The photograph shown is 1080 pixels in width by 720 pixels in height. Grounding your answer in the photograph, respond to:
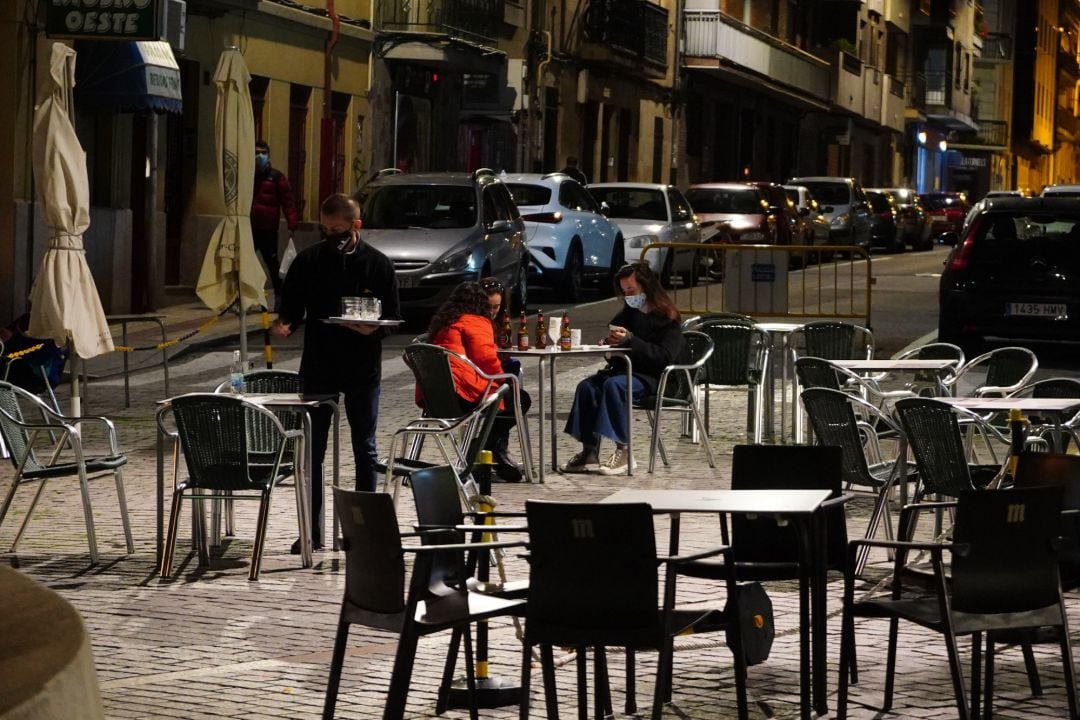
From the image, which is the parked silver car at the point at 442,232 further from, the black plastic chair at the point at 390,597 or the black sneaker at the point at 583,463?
the black plastic chair at the point at 390,597

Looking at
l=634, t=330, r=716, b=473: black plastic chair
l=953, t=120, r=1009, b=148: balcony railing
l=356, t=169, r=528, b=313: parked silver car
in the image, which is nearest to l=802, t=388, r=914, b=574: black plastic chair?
l=634, t=330, r=716, b=473: black plastic chair

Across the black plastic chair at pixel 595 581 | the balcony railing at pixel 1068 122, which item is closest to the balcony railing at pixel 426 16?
Answer: the black plastic chair at pixel 595 581

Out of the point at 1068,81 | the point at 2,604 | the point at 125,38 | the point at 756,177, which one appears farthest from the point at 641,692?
the point at 1068,81

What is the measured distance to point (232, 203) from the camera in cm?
1434

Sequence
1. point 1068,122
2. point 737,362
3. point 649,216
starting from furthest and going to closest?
point 1068,122, point 649,216, point 737,362

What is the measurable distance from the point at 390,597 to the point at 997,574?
1694 mm

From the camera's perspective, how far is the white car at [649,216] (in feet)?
94.5

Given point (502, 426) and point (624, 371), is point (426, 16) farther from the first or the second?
point (502, 426)

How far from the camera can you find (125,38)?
809 inches

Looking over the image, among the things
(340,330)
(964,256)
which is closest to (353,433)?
(340,330)

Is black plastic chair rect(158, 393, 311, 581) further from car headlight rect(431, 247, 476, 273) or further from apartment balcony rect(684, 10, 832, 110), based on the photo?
apartment balcony rect(684, 10, 832, 110)

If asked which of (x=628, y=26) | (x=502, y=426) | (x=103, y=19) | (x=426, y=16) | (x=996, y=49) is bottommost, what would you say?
(x=502, y=426)

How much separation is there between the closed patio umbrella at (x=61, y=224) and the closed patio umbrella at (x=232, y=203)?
7.20 feet

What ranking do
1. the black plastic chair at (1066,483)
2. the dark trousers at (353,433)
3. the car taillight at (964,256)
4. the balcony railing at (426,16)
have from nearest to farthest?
the black plastic chair at (1066,483) < the dark trousers at (353,433) < the car taillight at (964,256) < the balcony railing at (426,16)
